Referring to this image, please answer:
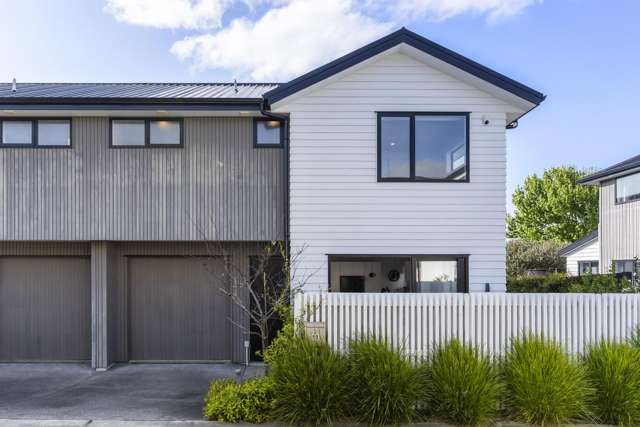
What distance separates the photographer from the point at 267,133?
8805 millimetres

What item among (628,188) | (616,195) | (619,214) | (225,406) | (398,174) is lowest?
(225,406)

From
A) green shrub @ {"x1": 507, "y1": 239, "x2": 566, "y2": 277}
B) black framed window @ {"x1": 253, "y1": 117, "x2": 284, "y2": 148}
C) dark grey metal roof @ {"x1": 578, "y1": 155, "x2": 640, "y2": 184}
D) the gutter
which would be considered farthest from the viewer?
green shrub @ {"x1": 507, "y1": 239, "x2": 566, "y2": 277}

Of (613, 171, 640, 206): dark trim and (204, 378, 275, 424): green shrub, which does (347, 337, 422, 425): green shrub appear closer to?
(204, 378, 275, 424): green shrub

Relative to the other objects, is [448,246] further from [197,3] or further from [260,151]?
[197,3]

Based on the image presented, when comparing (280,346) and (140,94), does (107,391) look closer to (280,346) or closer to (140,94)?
(280,346)

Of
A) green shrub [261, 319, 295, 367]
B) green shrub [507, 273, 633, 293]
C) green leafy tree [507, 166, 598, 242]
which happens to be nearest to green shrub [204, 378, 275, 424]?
green shrub [261, 319, 295, 367]

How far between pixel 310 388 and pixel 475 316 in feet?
8.94

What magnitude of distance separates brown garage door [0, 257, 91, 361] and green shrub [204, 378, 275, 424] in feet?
15.7

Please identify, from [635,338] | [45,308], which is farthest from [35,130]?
[635,338]

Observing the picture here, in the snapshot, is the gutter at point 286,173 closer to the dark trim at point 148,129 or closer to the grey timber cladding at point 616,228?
the dark trim at point 148,129

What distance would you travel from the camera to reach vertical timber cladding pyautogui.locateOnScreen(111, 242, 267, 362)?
932cm

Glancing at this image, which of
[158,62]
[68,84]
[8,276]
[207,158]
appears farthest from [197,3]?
[8,276]

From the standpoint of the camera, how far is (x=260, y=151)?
28.7 ft

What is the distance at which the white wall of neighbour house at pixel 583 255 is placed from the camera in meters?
22.1
